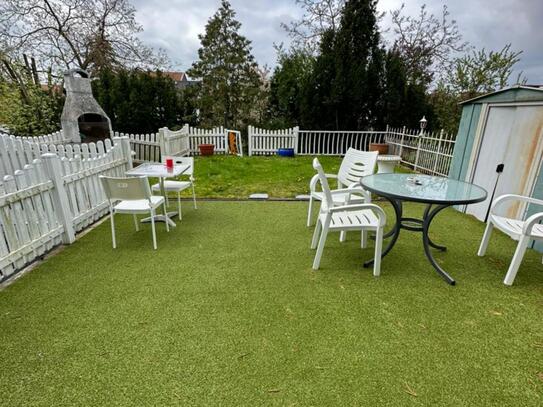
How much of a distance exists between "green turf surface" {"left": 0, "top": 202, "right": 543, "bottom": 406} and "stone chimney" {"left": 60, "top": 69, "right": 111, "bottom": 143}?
4.62 m

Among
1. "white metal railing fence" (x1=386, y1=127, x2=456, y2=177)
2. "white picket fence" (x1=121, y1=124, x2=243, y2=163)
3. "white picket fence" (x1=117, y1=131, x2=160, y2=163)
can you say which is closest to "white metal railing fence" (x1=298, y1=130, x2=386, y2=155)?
"white metal railing fence" (x1=386, y1=127, x2=456, y2=177)

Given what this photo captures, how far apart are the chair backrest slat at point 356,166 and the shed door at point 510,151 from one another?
1678mm

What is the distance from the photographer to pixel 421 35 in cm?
1203

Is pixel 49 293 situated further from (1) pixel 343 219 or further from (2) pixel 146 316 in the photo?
(1) pixel 343 219

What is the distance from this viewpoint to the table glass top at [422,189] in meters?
2.32

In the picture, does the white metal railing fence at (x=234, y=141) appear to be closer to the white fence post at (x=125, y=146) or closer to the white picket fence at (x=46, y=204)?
the white fence post at (x=125, y=146)

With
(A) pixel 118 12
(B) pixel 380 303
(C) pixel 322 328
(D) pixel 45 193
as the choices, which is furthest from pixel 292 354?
(A) pixel 118 12

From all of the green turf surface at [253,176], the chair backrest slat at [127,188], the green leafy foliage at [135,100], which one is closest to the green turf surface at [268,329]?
the chair backrest slat at [127,188]

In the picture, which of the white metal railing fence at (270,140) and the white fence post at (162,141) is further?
the white metal railing fence at (270,140)

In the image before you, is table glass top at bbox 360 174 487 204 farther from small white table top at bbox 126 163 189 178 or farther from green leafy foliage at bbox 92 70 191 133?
green leafy foliage at bbox 92 70 191 133

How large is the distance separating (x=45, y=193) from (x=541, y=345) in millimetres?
4418

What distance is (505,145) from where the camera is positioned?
3.59 meters

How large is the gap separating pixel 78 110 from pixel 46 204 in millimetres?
4553

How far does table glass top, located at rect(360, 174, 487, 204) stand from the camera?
7.62 ft
